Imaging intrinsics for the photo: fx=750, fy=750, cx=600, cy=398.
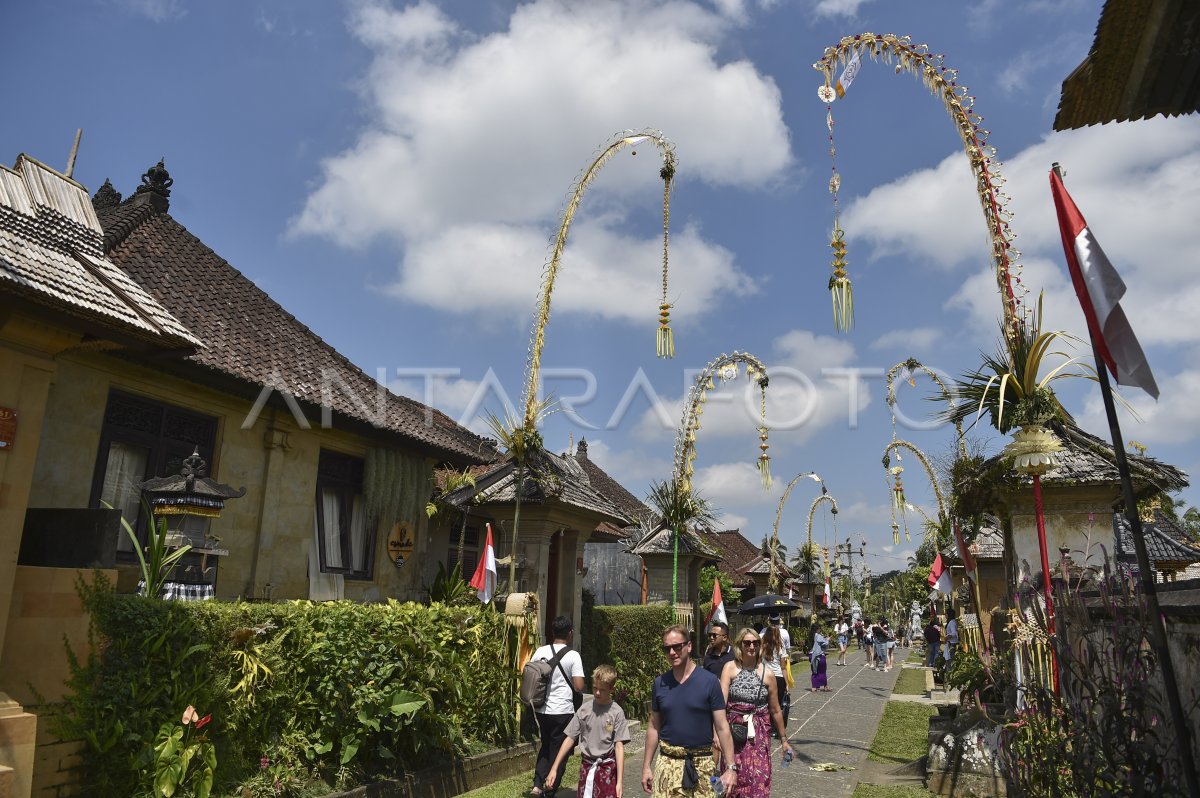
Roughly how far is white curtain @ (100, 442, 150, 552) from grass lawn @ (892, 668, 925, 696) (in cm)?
1894

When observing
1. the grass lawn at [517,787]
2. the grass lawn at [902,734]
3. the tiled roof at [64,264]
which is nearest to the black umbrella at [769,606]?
the grass lawn at [902,734]

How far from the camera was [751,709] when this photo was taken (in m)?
6.91

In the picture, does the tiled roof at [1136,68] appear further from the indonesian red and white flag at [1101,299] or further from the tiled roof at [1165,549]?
the tiled roof at [1165,549]

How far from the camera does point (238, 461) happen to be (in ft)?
38.1

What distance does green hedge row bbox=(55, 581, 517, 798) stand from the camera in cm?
624

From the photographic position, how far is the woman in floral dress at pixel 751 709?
6602mm

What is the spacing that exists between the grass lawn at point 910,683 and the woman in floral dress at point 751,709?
1561 cm

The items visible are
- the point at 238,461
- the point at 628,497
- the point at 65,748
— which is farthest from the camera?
the point at 628,497

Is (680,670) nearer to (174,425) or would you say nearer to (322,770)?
(322,770)

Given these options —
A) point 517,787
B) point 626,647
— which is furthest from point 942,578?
point 517,787

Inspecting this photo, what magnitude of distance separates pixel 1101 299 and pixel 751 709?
4.50 metres

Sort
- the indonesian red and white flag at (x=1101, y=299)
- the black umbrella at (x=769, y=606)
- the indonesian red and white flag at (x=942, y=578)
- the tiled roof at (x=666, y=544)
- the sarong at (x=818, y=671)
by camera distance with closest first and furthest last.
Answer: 1. the indonesian red and white flag at (x=1101, y=299)
2. the tiled roof at (x=666, y=544)
3. the indonesian red and white flag at (x=942, y=578)
4. the black umbrella at (x=769, y=606)
5. the sarong at (x=818, y=671)

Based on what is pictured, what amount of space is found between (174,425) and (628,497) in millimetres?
24889

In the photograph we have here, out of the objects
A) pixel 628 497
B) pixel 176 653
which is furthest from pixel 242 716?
pixel 628 497
